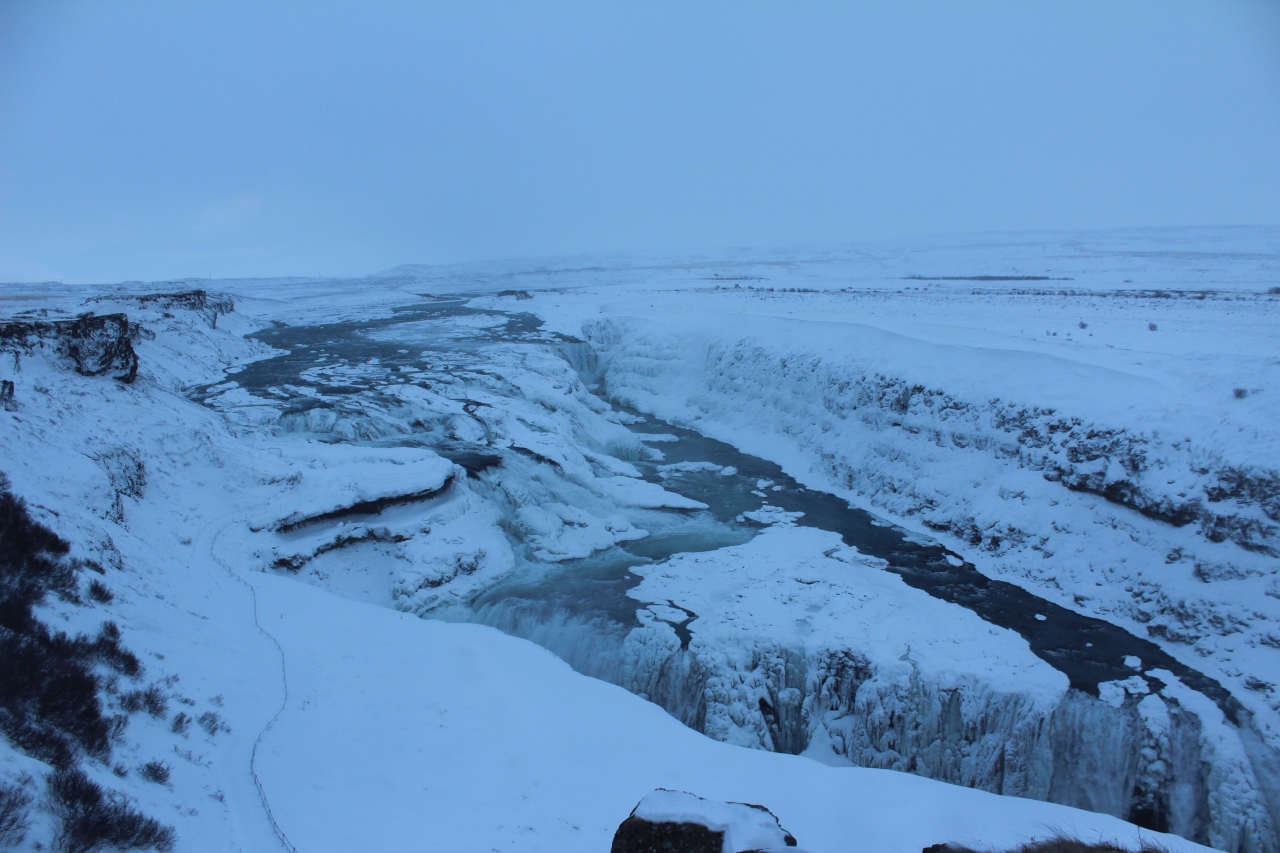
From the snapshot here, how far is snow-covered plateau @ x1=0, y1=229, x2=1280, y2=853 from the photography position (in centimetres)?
726

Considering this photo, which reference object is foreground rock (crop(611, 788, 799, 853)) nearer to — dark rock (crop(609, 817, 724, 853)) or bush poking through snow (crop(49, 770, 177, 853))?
dark rock (crop(609, 817, 724, 853))

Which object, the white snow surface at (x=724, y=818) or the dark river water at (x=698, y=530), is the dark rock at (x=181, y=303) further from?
the white snow surface at (x=724, y=818)

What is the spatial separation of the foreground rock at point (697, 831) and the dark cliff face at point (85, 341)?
17.9m

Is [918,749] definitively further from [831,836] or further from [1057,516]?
[1057,516]

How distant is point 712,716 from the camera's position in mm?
11211

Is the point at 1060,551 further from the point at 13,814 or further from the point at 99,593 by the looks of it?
the point at 99,593

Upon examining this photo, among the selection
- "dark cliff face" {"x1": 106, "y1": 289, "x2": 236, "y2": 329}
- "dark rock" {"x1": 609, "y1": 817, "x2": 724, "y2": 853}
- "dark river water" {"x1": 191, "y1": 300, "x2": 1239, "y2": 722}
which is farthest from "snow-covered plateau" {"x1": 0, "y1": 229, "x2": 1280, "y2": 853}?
"dark cliff face" {"x1": 106, "y1": 289, "x2": 236, "y2": 329}

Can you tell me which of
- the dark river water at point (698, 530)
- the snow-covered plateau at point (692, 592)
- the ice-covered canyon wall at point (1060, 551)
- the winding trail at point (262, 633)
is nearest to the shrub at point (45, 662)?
the snow-covered plateau at point (692, 592)

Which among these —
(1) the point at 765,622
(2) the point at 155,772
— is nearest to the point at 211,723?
(2) the point at 155,772

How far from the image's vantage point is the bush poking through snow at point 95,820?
412 centimetres

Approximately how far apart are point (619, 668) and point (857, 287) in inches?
1758

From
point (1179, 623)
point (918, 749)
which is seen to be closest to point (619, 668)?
point (918, 749)

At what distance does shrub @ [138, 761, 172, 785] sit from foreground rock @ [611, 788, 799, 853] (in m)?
4.05

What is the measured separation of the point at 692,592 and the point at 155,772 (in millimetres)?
10066
